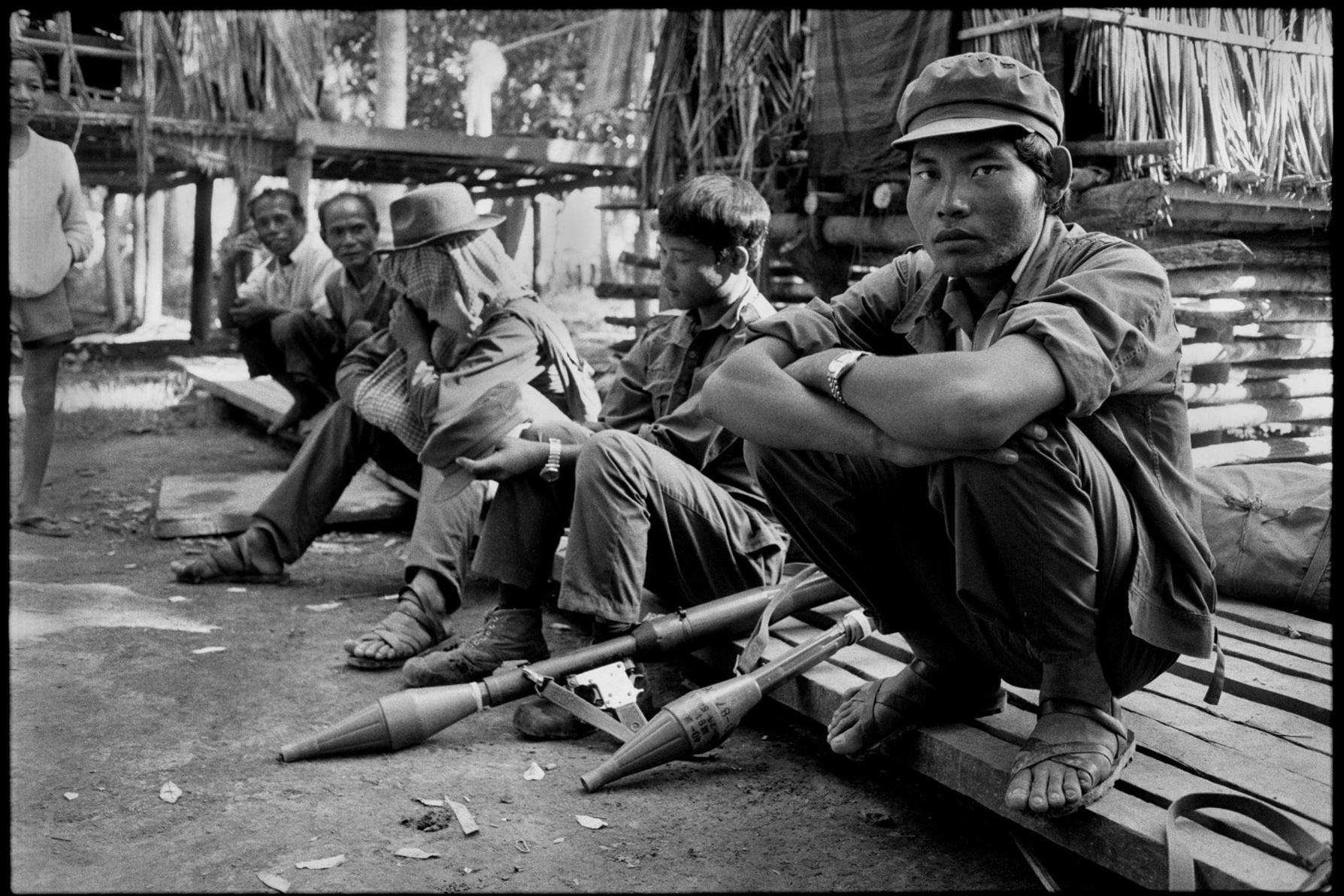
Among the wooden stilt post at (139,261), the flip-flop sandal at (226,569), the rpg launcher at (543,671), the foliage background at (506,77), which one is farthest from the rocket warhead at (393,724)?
the foliage background at (506,77)

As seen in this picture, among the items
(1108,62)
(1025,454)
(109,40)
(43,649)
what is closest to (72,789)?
(43,649)

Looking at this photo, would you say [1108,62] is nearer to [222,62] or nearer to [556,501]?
[556,501]

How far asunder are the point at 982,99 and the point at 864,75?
180 inches

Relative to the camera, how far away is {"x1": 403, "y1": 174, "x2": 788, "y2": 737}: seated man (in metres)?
3.44

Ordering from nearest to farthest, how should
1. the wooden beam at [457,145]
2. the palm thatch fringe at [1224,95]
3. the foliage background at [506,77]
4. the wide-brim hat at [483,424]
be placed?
the wide-brim hat at [483,424] < the palm thatch fringe at [1224,95] < the wooden beam at [457,145] < the foliage background at [506,77]

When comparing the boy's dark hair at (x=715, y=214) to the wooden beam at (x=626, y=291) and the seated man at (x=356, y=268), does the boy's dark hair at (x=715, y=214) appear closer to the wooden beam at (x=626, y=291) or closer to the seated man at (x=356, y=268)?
the seated man at (x=356, y=268)

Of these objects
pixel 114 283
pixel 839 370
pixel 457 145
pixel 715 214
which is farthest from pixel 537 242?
pixel 839 370

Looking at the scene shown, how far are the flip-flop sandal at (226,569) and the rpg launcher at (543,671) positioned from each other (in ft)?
6.28

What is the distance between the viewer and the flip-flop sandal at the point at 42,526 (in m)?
6.05

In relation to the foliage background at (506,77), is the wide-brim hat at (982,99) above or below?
below

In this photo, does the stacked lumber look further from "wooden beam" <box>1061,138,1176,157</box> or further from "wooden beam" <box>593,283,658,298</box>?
"wooden beam" <box>593,283,658,298</box>

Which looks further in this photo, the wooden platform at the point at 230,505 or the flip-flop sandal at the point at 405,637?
the wooden platform at the point at 230,505

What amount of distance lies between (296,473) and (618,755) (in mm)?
2452

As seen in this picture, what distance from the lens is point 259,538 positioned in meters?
5.11
